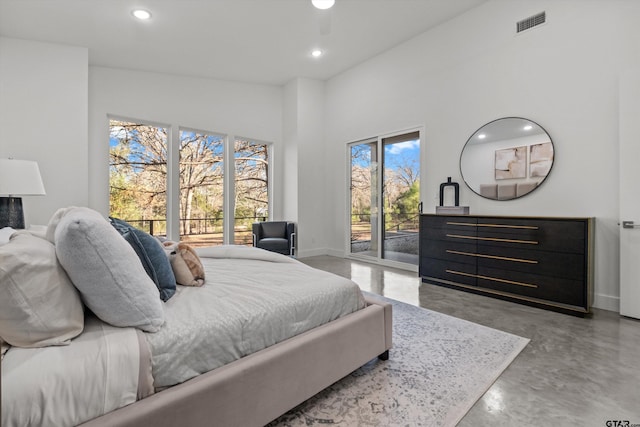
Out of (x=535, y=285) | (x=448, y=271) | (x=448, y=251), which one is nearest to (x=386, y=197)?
(x=448, y=251)

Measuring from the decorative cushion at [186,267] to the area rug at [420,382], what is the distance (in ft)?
2.91

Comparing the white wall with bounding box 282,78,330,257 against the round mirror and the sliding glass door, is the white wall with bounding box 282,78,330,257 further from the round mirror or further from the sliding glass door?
the round mirror

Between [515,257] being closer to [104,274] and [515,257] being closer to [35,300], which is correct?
[104,274]

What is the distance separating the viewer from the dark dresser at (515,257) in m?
2.83

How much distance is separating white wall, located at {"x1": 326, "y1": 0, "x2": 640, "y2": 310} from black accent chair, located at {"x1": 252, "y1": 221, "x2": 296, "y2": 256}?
7.38 feet

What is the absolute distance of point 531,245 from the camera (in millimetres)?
3092

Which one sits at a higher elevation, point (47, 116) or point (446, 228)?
point (47, 116)

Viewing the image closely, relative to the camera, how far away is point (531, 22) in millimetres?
3498

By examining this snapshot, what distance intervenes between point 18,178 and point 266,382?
3184 millimetres

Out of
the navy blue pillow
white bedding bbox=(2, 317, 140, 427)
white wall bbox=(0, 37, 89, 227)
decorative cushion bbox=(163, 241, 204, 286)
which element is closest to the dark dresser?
decorative cushion bbox=(163, 241, 204, 286)

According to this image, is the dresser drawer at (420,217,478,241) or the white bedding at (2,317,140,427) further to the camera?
the dresser drawer at (420,217,478,241)

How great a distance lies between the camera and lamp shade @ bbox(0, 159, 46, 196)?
2.88 metres

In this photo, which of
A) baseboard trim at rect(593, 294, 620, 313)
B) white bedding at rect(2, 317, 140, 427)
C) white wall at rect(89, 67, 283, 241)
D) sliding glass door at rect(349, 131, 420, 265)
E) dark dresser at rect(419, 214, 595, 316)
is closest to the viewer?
white bedding at rect(2, 317, 140, 427)

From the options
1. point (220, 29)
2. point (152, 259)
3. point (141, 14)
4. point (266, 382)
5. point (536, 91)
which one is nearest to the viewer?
point (266, 382)
